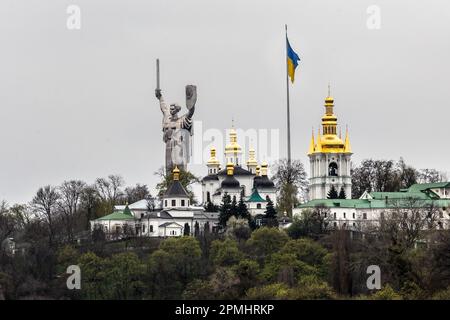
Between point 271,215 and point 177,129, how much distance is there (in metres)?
11.2

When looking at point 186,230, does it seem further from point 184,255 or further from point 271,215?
point 184,255

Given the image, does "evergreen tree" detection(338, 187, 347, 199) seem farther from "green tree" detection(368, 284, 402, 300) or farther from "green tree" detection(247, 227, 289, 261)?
"green tree" detection(368, 284, 402, 300)

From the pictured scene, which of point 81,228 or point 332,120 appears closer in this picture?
point 81,228

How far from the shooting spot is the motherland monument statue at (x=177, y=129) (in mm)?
127188

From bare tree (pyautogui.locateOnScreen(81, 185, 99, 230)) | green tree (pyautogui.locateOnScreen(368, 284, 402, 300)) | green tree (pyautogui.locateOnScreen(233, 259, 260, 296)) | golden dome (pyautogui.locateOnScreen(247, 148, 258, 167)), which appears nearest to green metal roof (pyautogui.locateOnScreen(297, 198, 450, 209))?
bare tree (pyautogui.locateOnScreen(81, 185, 99, 230))

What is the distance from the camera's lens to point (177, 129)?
12756cm

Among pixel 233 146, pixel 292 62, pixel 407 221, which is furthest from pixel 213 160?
pixel 407 221

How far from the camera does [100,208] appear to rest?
125875 mm

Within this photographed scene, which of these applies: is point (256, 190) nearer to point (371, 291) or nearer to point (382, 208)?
point (382, 208)

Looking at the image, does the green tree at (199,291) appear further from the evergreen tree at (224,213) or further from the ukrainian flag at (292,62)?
the ukrainian flag at (292,62)

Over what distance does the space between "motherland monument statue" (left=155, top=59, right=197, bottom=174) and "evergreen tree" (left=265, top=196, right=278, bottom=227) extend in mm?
8441

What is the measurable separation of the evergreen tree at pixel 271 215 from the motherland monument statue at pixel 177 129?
27.7ft

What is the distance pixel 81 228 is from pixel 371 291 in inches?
1529
